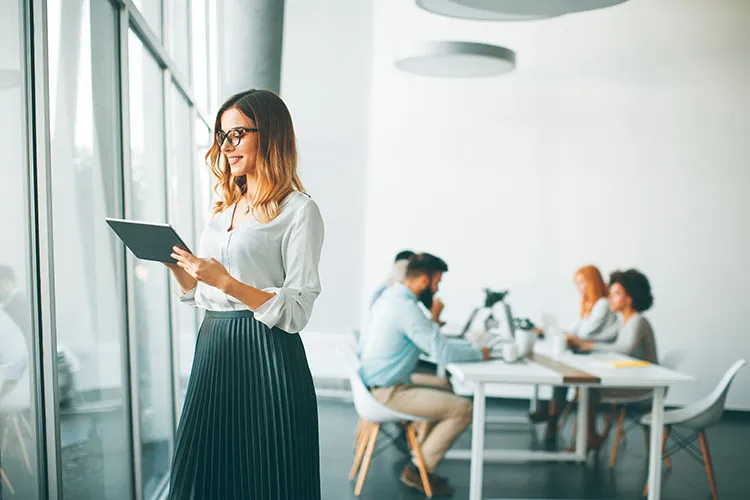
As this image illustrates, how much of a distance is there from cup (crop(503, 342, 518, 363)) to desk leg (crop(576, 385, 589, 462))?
3.21ft

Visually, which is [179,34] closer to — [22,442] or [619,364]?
[22,442]

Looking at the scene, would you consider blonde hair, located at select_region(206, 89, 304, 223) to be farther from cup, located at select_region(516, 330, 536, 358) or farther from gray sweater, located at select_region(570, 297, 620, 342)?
gray sweater, located at select_region(570, 297, 620, 342)

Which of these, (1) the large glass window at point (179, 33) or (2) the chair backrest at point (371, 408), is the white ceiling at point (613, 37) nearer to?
(1) the large glass window at point (179, 33)

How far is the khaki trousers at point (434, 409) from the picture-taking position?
430 cm

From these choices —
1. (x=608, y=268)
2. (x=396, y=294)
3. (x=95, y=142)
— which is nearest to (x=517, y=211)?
(x=608, y=268)

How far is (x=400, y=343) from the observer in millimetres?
4301

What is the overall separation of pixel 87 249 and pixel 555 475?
350 cm

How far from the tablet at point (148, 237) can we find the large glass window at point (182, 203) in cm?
200

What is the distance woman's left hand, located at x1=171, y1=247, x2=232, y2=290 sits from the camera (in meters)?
1.87

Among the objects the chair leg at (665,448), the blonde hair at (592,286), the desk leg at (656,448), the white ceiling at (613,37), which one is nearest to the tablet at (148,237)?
the desk leg at (656,448)

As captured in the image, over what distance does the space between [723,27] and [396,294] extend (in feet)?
15.7

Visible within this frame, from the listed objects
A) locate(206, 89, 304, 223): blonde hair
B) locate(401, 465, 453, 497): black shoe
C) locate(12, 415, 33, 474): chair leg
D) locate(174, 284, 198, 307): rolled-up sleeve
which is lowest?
locate(401, 465, 453, 497): black shoe

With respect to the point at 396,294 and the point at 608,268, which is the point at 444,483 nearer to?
the point at 396,294

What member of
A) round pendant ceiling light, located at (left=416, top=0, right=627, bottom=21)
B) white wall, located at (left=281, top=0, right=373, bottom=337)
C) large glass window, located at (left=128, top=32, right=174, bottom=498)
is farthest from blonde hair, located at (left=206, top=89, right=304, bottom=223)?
white wall, located at (left=281, top=0, right=373, bottom=337)
